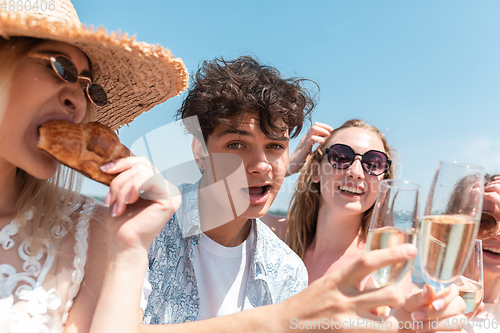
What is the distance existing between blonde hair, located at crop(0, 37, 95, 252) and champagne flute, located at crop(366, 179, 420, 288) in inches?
64.1

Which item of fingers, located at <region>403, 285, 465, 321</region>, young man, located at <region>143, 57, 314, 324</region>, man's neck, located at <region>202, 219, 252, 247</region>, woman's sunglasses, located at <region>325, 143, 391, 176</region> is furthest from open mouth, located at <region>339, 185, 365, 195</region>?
fingers, located at <region>403, 285, 465, 321</region>

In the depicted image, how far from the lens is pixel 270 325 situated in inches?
58.2

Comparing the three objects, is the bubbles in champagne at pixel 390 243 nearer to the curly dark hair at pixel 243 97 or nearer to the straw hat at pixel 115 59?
the straw hat at pixel 115 59

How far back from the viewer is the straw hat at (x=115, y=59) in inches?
56.9

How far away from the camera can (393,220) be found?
4.79 feet

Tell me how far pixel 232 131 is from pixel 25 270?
1.90 metres

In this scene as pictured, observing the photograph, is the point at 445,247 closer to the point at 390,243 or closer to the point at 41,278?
the point at 390,243

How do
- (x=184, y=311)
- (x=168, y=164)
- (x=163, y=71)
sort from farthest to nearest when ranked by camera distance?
(x=168, y=164) < (x=184, y=311) < (x=163, y=71)

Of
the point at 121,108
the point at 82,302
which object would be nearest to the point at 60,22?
the point at 121,108

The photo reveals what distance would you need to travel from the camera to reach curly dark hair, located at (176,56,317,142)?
3.11 m

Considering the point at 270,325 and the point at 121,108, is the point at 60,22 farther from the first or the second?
the point at 270,325

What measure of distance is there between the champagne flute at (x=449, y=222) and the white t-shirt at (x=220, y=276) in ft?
5.87

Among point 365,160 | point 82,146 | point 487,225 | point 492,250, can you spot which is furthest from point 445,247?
point 365,160

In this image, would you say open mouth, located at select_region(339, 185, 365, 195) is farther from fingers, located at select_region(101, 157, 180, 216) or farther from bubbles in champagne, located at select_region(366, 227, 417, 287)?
fingers, located at select_region(101, 157, 180, 216)
